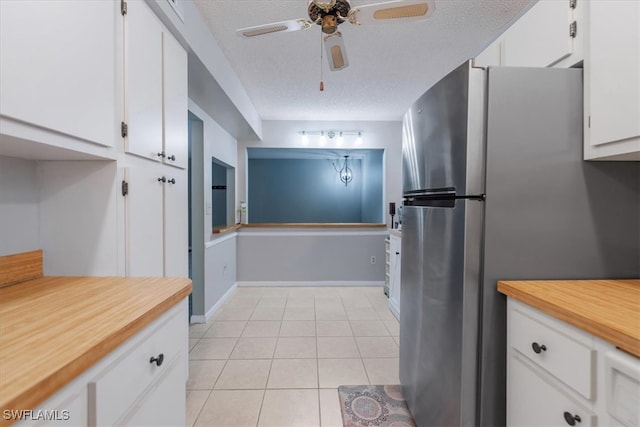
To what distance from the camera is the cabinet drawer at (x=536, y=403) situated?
2.63ft

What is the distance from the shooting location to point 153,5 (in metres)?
1.33

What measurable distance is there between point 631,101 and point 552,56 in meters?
0.42

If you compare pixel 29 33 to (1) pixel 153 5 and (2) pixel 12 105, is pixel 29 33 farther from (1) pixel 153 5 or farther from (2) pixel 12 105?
(1) pixel 153 5

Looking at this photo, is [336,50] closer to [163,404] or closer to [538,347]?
[538,347]

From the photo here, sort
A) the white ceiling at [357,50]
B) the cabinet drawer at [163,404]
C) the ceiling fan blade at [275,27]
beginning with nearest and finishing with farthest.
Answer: the cabinet drawer at [163,404], the ceiling fan blade at [275,27], the white ceiling at [357,50]

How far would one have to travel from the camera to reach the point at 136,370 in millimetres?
725

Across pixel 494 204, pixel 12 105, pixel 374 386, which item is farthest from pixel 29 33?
pixel 374 386

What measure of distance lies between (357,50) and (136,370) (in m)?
2.41

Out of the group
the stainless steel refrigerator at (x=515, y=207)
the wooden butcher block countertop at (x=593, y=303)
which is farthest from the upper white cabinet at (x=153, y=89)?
the wooden butcher block countertop at (x=593, y=303)

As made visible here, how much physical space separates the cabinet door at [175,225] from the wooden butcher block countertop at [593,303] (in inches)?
59.6

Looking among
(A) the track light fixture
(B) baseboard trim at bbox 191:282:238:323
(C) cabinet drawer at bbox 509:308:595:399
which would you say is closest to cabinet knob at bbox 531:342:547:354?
(C) cabinet drawer at bbox 509:308:595:399

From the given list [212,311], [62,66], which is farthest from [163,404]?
[212,311]

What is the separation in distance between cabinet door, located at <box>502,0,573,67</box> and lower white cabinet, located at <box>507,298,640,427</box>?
1069mm

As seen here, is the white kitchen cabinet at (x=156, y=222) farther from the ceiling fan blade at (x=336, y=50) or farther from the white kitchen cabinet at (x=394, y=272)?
the white kitchen cabinet at (x=394, y=272)
